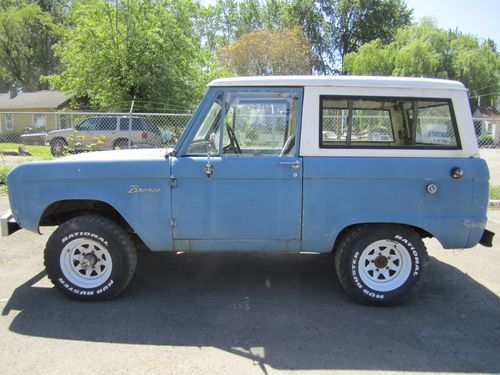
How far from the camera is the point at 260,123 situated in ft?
14.5

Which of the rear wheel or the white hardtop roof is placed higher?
the white hardtop roof

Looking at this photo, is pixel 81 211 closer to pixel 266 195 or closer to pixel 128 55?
pixel 266 195

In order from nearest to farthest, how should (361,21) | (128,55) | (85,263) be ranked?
(85,263)
(128,55)
(361,21)

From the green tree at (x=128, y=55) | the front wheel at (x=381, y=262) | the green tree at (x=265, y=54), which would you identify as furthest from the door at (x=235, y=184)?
the green tree at (x=265, y=54)

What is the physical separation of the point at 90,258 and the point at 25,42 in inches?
1972

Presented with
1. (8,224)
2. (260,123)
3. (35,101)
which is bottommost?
(8,224)

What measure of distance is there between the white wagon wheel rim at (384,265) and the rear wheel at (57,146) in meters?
12.5

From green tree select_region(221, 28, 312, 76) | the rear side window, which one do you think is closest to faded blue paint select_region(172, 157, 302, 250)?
the rear side window

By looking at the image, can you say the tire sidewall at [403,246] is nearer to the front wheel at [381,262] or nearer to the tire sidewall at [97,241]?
the front wheel at [381,262]

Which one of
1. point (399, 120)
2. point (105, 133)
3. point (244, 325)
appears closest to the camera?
point (244, 325)

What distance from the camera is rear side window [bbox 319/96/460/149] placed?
418 centimetres

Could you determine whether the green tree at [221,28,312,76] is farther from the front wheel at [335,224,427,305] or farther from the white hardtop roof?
the front wheel at [335,224,427,305]

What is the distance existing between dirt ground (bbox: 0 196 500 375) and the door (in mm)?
669

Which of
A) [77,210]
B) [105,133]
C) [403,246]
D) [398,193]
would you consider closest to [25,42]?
[105,133]
